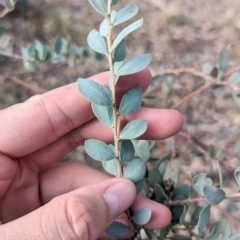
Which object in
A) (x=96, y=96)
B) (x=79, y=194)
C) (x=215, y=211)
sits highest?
(x=96, y=96)

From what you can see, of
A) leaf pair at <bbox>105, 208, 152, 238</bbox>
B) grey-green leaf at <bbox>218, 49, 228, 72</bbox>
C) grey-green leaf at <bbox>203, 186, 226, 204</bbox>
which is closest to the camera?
grey-green leaf at <bbox>203, 186, 226, 204</bbox>

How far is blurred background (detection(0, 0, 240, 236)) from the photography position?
1698mm

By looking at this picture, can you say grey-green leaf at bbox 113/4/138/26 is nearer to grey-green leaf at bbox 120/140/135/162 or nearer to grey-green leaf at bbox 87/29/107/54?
grey-green leaf at bbox 87/29/107/54

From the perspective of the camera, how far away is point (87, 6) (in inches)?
81.0

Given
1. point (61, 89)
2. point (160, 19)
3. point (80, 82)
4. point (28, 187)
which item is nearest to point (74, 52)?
point (61, 89)

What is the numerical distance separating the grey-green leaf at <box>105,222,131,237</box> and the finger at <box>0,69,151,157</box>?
0.99ft

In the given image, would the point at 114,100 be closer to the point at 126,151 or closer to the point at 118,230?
the point at 126,151

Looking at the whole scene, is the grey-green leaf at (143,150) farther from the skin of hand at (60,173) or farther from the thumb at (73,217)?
the thumb at (73,217)

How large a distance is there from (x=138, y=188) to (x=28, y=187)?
0.41 metres

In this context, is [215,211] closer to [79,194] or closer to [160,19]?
[79,194]

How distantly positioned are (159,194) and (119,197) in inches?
5.3

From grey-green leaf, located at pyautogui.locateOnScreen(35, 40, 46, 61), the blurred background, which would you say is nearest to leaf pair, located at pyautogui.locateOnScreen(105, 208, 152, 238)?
grey-green leaf, located at pyautogui.locateOnScreen(35, 40, 46, 61)

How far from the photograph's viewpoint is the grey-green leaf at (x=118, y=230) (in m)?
0.86

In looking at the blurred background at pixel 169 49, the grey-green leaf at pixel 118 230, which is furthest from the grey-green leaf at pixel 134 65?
the blurred background at pixel 169 49
